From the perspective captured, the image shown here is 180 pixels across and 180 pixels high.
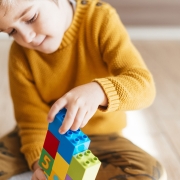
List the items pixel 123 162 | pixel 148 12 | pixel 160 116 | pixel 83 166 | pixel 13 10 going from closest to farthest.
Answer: pixel 83 166
pixel 13 10
pixel 123 162
pixel 160 116
pixel 148 12

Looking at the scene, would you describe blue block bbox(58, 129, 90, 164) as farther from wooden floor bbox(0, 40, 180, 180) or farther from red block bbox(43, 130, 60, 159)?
wooden floor bbox(0, 40, 180, 180)

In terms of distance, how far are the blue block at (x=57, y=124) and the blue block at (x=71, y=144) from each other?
1 centimetres

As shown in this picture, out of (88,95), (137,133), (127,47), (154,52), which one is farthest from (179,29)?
(88,95)

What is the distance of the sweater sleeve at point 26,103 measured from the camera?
74 cm

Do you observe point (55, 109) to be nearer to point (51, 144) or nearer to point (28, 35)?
→ point (51, 144)

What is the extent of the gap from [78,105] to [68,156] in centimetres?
8

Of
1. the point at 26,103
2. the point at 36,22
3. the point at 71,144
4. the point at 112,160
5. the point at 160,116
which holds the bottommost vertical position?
the point at 160,116

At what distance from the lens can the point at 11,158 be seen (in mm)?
737

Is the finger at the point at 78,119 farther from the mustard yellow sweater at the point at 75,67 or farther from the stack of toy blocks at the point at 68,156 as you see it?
the mustard yellow sweater at the point at 75,67

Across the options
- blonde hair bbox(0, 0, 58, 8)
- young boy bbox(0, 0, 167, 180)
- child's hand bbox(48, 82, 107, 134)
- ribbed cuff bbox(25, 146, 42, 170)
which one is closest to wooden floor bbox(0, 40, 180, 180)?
young boy bbox(0, 0, 167, 180)

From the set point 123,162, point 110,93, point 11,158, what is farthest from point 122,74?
point 11,158

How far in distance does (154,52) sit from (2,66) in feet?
2.26

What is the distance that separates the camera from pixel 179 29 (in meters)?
1.61

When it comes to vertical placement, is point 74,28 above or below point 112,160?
above
